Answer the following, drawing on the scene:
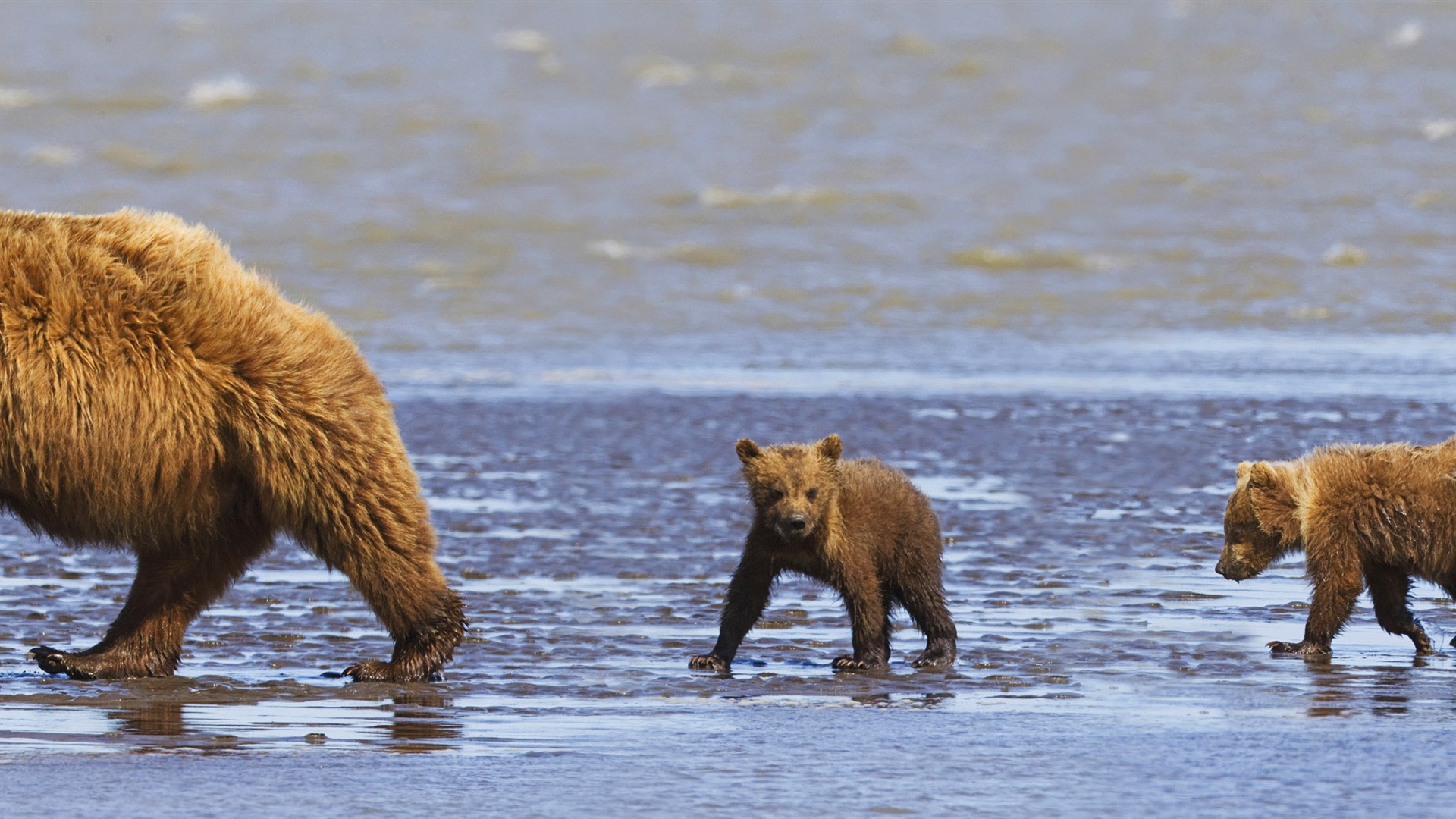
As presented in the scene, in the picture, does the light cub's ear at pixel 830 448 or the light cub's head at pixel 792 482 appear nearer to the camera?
the light cub's head at pixel 792 482

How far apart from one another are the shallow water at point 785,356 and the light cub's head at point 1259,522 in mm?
205

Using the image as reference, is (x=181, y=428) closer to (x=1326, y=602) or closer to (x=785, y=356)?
(x=1326, y=602)

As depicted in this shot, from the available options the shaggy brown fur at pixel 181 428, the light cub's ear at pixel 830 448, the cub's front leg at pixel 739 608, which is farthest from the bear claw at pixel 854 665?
the shaggy brown fur at pixel 181 428

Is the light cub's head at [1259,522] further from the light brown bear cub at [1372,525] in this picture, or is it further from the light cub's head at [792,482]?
the light cub's head at [792,482]

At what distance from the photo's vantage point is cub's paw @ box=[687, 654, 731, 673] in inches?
290

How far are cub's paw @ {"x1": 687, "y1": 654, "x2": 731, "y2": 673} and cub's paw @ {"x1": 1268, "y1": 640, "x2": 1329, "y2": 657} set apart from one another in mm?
1896

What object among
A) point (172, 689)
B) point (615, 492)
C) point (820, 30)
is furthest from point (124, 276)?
point (820, 30)

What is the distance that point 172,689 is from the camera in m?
6.94

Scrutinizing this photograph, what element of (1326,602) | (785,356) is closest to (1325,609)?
(1326,602)

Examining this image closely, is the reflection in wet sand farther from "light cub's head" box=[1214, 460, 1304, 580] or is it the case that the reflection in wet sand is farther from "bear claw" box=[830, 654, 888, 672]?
"light cub's head" box=[1214, 460, 1304, 580]

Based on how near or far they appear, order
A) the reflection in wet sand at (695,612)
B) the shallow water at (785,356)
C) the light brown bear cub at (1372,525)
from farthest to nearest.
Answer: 1. the light brown bear cub at (1372,525)
2. the reflection in wet sand at (695,612)
3. the shallow water at (785,356)

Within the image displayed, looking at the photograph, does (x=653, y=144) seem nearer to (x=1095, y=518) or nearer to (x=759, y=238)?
(x=759, y=238)

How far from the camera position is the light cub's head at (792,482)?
25.8 ft

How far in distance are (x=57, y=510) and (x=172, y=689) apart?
2.25ft
